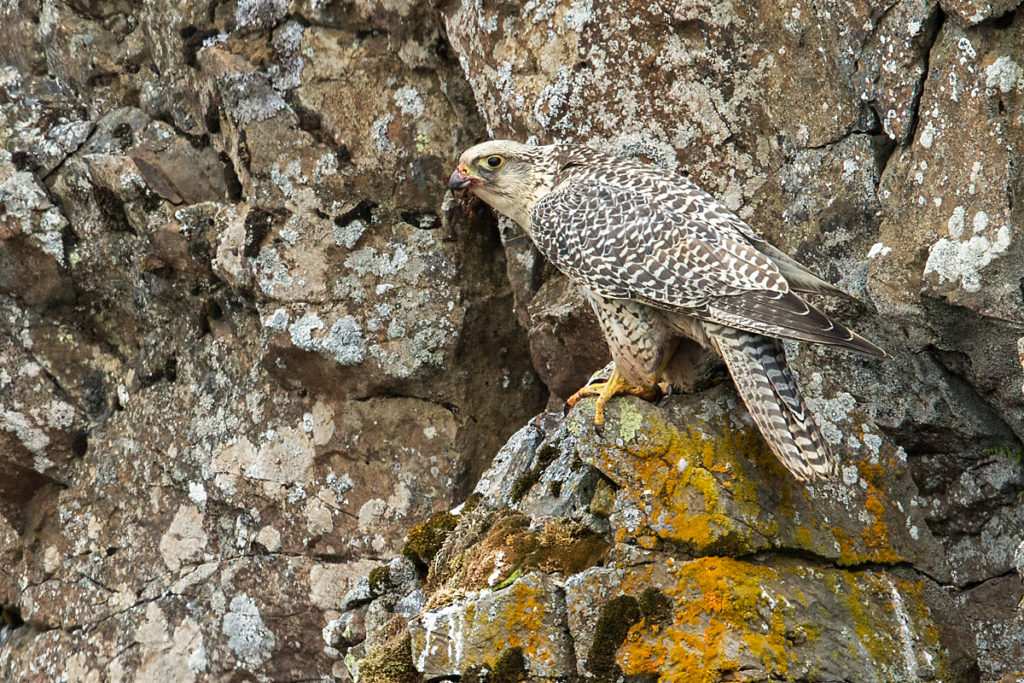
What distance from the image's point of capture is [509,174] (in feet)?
20.6

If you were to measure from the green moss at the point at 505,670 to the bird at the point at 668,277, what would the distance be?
113 centimetres

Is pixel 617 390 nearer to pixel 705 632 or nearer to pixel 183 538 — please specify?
pixel 705 632

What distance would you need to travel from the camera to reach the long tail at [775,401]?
4770 millimetres

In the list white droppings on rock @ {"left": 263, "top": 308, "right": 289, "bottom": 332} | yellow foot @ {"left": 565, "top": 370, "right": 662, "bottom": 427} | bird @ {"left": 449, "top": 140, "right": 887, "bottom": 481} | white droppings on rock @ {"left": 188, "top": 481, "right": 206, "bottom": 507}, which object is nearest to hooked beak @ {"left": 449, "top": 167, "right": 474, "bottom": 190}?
bird @ {"left": 449, "top": 140, "right": 887, "bottom": 481}

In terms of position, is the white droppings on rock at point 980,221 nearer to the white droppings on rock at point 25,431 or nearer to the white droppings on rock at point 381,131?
the white droppings on rock at point 381,131

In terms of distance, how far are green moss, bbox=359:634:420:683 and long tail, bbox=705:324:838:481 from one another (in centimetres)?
187

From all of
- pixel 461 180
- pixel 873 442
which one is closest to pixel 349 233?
pixel 461 180

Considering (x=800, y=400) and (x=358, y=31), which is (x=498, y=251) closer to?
Result: (x=358, y=31)

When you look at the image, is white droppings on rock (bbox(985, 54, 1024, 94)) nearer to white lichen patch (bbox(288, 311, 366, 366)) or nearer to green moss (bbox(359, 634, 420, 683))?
green moss (bbox(359, 634, 420, 683))

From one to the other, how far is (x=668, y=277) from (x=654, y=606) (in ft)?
5.08

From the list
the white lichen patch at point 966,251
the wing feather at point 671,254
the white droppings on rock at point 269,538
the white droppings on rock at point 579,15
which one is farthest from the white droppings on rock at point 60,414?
the white lichen patch at point 966,251

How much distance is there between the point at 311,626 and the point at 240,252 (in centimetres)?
254

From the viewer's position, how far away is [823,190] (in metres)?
6.48

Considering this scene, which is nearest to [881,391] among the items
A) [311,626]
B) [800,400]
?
[800,400]
